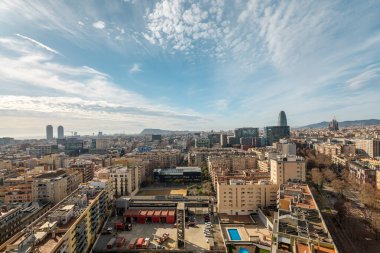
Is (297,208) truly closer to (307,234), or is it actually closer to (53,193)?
(307,234)

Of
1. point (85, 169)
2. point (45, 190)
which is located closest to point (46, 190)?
point (45, 190)

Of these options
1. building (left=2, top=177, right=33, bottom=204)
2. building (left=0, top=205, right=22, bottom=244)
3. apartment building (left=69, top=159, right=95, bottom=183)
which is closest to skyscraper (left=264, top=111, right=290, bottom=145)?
apartment building (left=69, top=159, right=95, bottom=183)

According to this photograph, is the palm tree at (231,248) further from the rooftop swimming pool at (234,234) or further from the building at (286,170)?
the building at (286,170)

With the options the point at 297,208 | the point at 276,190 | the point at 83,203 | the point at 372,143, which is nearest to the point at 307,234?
the point at 297,208

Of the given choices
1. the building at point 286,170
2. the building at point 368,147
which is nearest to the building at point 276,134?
the building at point 368,147

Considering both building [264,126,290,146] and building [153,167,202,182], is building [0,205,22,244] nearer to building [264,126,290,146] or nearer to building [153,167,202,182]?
building [153,167,202,182]

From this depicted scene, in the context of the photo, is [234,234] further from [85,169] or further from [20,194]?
[85,169]
